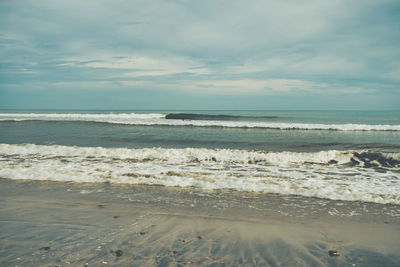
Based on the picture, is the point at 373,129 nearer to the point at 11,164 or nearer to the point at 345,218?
the point at 345,218

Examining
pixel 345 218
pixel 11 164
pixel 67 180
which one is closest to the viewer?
pixel 345 218

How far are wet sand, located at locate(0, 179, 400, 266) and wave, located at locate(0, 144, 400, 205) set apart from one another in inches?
30.0

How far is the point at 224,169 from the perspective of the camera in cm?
820

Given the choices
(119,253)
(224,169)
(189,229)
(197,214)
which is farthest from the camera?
(224,169)

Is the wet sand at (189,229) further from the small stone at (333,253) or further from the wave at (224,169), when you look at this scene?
the wave at (224,169)

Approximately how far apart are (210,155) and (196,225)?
644cm

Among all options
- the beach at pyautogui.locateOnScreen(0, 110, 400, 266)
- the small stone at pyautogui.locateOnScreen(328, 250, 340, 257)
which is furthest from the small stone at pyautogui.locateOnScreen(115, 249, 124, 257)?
the small stone at pyautogui.locateOnScreen(328, 250, 340, 257)

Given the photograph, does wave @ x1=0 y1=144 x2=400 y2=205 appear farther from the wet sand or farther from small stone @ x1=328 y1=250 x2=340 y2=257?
small stone @ x1=328 y1=250 x2=340 y2=257

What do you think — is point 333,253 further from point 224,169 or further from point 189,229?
point 224,169

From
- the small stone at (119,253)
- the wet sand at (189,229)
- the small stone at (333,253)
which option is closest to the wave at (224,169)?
the wet sand at (189,229)

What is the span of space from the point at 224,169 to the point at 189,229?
4520 mm

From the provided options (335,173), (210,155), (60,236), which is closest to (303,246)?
(60,236)

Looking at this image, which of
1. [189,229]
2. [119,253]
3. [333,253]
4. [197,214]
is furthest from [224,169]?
[119,253]

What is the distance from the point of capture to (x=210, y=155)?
33.9ft
